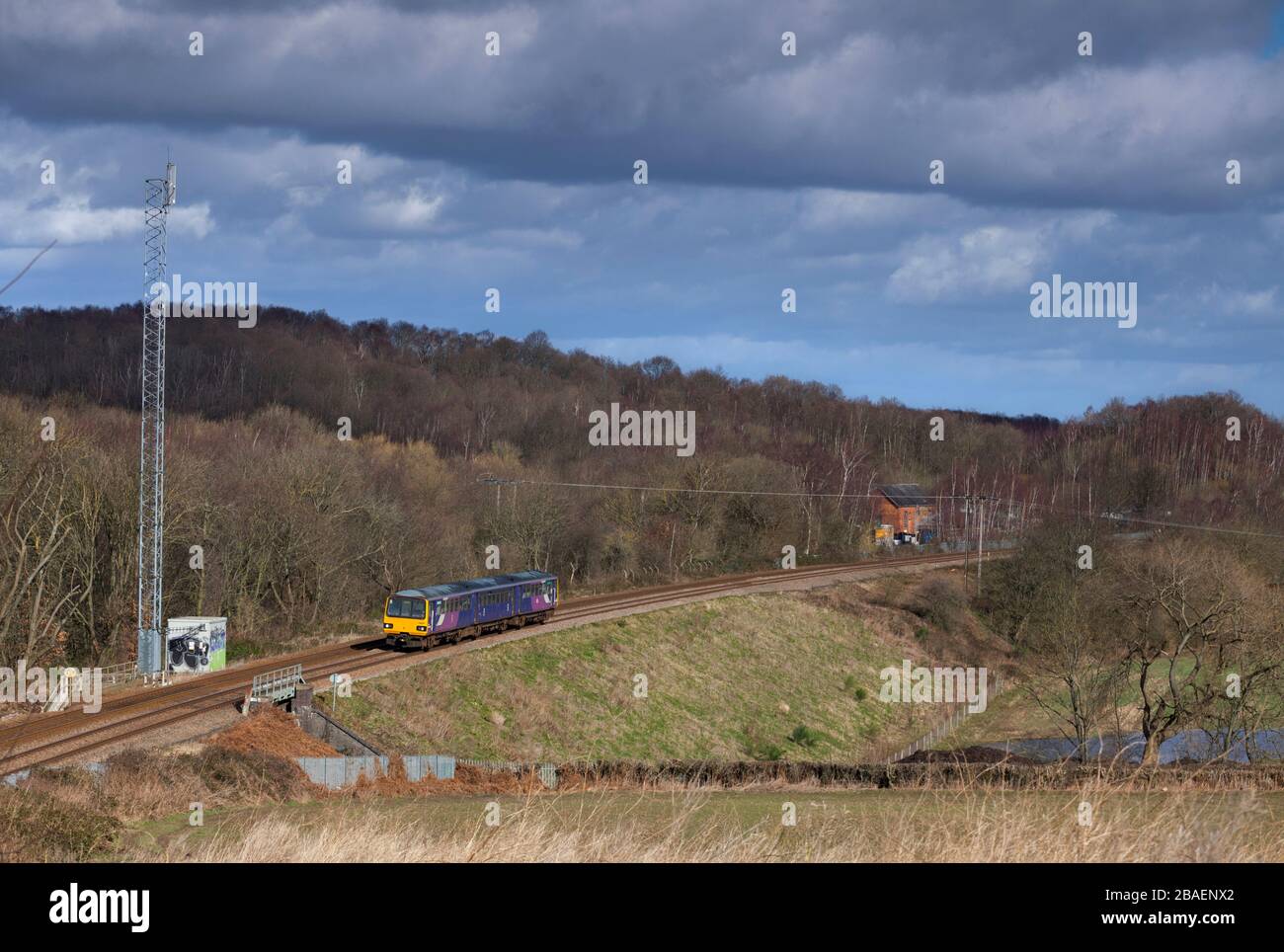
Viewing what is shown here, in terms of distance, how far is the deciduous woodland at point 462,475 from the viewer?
4962 cm

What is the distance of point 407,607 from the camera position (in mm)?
46312

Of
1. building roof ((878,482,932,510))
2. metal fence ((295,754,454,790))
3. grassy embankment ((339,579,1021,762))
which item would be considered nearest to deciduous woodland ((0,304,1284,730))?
building roof ((878,482,932,510))

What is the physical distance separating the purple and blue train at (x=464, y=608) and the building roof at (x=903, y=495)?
6646 cm

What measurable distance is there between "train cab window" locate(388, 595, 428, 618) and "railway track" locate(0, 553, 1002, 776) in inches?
64.1

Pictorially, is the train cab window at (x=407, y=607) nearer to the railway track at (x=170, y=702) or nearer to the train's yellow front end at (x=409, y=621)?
the train's yellow front end at (x=409, y=621)

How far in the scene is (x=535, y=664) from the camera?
48.6 m

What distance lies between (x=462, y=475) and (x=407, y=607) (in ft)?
129

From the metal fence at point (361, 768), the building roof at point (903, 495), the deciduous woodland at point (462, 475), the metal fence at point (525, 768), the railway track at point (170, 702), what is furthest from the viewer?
the building roof at point (903, 495)

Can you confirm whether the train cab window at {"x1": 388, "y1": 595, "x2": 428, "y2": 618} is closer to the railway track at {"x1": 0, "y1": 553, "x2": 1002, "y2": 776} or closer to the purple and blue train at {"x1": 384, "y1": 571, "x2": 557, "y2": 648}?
the purple and blue train at {"x1": 384, "y1": 571, "x2": 557, "y2": 648}

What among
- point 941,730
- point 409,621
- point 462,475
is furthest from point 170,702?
point 462,475

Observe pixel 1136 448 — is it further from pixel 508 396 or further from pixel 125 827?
pixel 125 827

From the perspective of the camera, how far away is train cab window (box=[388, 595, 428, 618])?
4603cm

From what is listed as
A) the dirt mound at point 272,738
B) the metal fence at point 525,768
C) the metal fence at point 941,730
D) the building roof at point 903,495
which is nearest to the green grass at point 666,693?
the metal fence at point 941,730
